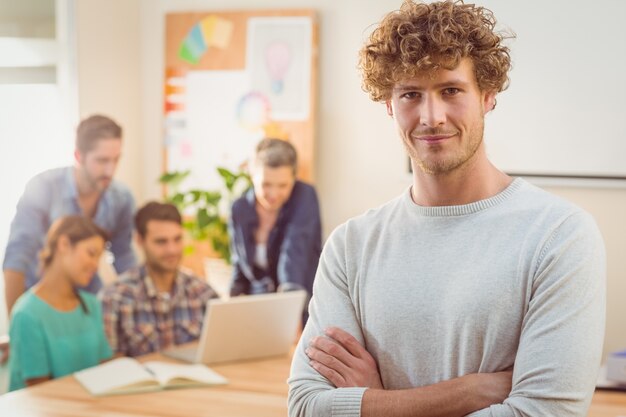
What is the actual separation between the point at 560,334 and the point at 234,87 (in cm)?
328

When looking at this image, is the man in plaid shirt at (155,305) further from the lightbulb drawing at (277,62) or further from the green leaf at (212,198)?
the lightbulb drawing at (277,62)

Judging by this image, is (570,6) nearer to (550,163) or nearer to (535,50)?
→ (535,50)

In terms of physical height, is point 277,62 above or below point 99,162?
above

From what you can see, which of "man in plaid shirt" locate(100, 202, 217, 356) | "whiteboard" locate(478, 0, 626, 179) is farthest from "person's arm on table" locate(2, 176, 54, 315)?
"whiteboard" locate(478, 0, 626, 179)

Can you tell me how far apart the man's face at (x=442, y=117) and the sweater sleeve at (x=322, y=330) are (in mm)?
300

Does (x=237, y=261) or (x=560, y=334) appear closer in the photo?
(x=560, y=334)

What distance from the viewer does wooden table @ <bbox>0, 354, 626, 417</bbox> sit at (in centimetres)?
270

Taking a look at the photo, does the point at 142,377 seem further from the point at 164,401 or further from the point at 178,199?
the point at 178,199

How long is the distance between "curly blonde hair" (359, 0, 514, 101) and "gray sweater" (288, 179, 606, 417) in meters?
0.24

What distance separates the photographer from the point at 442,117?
1.78 meters

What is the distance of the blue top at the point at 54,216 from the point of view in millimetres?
3928

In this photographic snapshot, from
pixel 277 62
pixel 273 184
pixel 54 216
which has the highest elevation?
pixel 277 62

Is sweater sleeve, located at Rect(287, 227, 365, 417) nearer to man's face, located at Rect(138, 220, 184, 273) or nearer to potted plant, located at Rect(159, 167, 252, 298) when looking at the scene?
man's face, located at Rect(138, 220, 184, 273)

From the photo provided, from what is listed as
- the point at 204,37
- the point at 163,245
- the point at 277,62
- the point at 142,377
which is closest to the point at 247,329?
the point at 142,377
